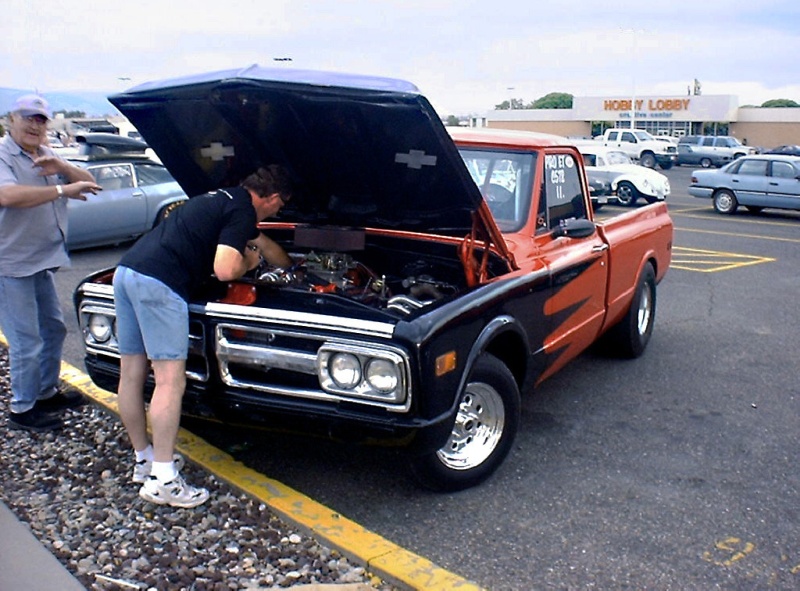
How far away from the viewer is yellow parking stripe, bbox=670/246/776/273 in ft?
37.2

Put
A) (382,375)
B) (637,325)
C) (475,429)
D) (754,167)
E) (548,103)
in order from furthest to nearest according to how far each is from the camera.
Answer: (548,103) < (754,167) < (637,325) < (475,429) < (382,375)

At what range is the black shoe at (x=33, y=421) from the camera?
4703mm

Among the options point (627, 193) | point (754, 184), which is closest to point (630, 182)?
point (627, 193)

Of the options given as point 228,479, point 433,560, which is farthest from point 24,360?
point 433,560

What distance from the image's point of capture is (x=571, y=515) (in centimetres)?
391

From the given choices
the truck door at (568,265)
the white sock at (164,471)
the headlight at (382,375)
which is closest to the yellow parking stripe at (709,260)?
the truck door at (568,265)

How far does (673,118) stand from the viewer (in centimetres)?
6238

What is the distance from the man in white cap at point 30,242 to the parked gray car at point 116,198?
6.31m

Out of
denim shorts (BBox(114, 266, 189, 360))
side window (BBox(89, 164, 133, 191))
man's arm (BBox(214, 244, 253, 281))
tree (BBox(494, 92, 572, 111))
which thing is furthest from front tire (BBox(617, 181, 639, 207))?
tree (BBox(494, 92, 572, 111))

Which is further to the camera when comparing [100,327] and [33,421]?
[33,421]

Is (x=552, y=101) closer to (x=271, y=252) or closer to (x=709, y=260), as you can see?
(x=709, y=260)

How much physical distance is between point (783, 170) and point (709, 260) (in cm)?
761

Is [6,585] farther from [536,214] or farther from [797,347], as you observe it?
[797,347]

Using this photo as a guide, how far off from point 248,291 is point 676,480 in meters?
2.40
